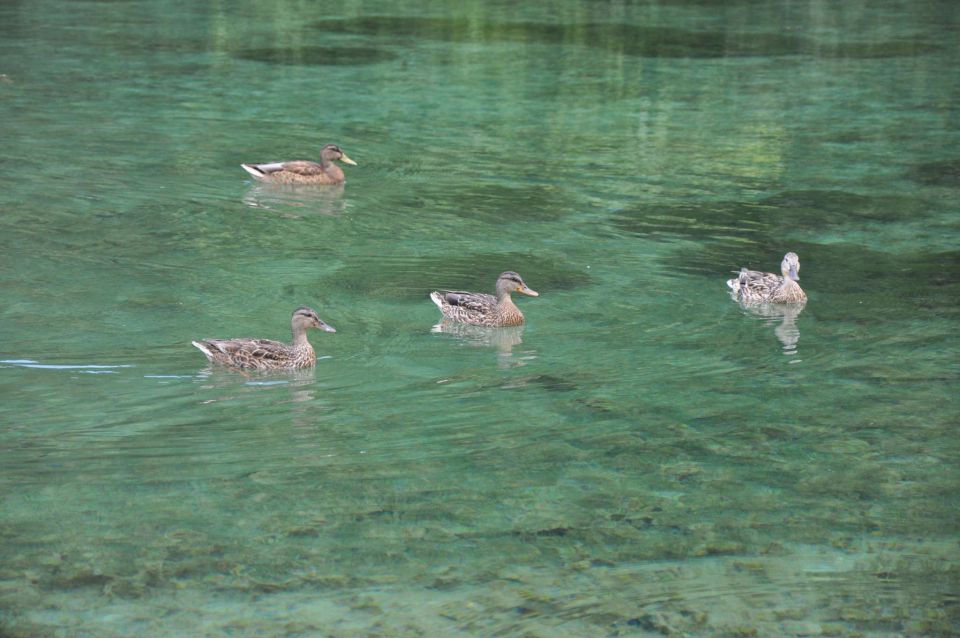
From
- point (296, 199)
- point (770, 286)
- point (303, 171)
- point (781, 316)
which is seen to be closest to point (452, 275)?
point (770, 286)

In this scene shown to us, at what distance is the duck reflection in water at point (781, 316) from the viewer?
10016 millimetres

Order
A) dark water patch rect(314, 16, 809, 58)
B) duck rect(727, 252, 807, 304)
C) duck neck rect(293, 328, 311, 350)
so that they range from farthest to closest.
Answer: dark water patch rect(314, 16, 809, 58) < duck rect(727, 252, 807, 304) < duck neck rect(293, 328, 311, 350)

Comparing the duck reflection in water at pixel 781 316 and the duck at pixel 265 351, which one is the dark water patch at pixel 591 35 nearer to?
the duck reflection in water at pixel 781 316

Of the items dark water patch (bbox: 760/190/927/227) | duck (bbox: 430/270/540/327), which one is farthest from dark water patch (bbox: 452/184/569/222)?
duck (bbox: 430/270/540/327)

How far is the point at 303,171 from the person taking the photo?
46.8 ft

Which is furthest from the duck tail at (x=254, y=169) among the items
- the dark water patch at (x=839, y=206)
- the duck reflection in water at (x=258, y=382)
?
the duck reflection in water at (x=258, y=382)

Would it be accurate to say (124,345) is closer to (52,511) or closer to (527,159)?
(52,511)

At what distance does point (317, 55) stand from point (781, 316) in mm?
14050

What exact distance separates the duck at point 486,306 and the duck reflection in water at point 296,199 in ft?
11.7

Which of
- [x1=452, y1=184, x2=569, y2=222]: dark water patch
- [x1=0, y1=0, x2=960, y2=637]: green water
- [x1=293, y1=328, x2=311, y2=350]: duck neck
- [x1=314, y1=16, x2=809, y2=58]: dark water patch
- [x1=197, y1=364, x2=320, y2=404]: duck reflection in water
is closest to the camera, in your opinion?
[x1=0, y1=0, x2=960, y2=637]: green water

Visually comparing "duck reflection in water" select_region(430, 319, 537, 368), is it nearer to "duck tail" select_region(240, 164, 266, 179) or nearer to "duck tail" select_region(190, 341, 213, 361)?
"duck tail" select_region(190, 341, 213, 361)

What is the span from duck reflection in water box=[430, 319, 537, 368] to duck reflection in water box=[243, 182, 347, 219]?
149 inches

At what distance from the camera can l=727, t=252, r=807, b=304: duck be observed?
10492 millimetres

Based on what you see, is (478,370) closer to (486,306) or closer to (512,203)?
(486,306)
